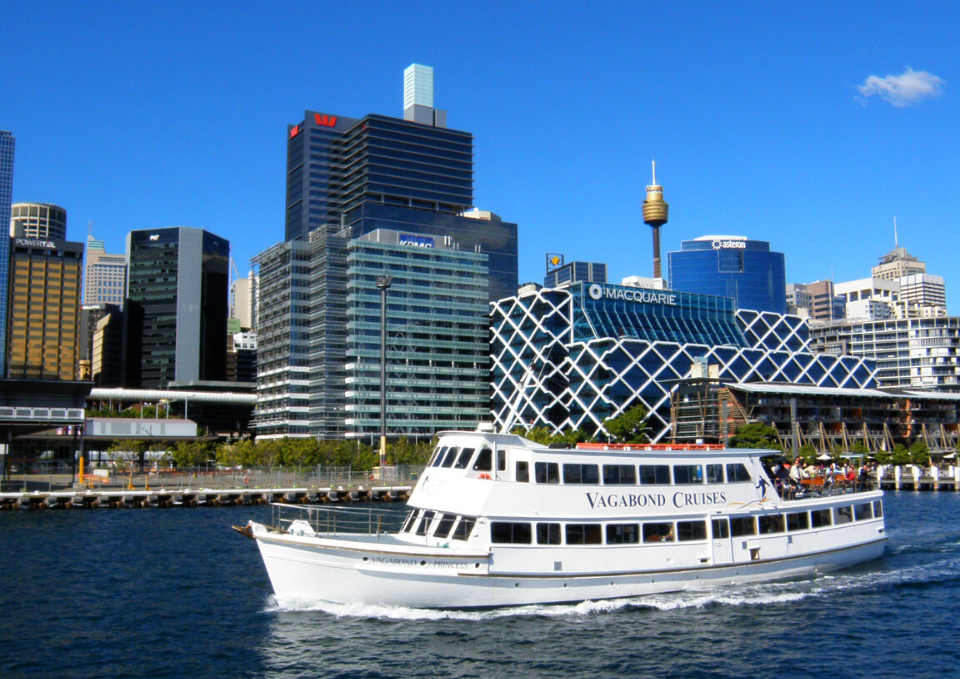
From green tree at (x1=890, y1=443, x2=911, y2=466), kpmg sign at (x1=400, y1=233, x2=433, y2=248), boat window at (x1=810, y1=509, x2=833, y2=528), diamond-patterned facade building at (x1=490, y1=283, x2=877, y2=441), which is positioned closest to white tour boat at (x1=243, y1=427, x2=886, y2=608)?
boat window at (x1=810, y1=509, x2=833, y2=528)

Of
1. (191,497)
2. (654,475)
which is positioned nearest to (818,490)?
(654,475)

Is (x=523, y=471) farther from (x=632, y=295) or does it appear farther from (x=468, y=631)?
(x=632, y=295)

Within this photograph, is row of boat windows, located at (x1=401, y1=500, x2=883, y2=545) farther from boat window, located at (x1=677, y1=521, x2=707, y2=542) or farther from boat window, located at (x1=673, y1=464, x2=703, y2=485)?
boat window, located at (x1=673, y1=464, x2=703, y2=485)

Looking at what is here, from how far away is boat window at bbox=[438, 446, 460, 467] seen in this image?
34438 mm

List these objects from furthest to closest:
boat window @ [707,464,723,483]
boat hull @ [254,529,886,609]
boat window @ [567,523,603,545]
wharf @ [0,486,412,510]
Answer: wharf @ [0,486,412,510] → boat window @ [707,464,723,483] → boat window @ [567,523,603,545] → boat hull @ [254,529,886,609]

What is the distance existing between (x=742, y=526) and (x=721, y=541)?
160 cm

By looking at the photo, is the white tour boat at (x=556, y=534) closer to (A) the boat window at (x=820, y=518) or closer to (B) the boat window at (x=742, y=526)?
(B) the boat window at (x=742, y=526)

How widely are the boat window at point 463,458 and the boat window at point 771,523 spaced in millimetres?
13241

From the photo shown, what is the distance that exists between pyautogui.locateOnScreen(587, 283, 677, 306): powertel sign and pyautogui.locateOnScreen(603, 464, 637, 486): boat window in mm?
118317

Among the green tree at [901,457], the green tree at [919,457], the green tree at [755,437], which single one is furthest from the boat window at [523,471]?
the green tree at [919,457]

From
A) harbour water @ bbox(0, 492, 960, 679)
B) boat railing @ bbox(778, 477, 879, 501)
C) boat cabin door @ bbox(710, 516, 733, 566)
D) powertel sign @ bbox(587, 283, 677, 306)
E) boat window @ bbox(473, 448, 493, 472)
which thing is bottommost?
harbour water @ bbox(0, 492, 960, 679)

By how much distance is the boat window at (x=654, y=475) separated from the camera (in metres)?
34.8

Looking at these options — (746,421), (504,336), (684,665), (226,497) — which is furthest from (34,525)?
(504,336)

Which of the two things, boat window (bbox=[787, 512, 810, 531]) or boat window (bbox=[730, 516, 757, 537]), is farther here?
boat window (bbox=[787, 512, 810, 531])
